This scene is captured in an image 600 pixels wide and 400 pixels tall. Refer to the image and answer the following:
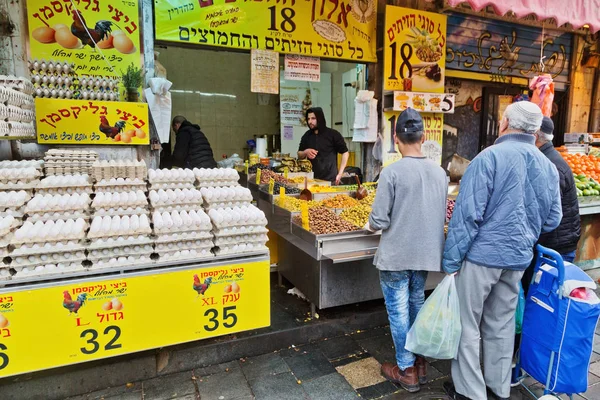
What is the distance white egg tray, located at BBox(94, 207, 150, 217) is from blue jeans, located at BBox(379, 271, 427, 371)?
1866 mm

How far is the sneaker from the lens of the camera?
2.70 meters

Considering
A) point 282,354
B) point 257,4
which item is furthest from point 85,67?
point 282,354

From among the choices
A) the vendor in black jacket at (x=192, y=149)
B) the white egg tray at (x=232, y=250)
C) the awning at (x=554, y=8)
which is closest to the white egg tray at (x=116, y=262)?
the white egg tray at (x=232, y=250)

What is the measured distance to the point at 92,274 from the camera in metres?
2.60

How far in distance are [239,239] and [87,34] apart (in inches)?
129

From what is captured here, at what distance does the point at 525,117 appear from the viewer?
2498 millimetres

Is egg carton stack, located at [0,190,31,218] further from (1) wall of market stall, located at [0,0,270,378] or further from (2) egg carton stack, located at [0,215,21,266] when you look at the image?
(2) egg carton stack, located at [0,215,21,266]

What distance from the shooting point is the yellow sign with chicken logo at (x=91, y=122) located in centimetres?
407

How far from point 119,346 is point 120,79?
323 centimetres

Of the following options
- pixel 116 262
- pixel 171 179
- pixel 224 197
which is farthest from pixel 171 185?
pixel 116 262

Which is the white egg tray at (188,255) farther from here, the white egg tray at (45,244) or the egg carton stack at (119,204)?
the white egg tray at (45,244)

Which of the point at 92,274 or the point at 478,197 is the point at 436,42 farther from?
the point at 92,274

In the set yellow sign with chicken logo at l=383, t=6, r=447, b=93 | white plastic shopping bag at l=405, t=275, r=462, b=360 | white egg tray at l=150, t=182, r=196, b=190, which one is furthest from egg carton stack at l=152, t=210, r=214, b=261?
yellow sign with chicken logo at l=383, t=6, r=447, b=93

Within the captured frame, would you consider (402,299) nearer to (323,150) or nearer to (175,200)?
(175,200)
